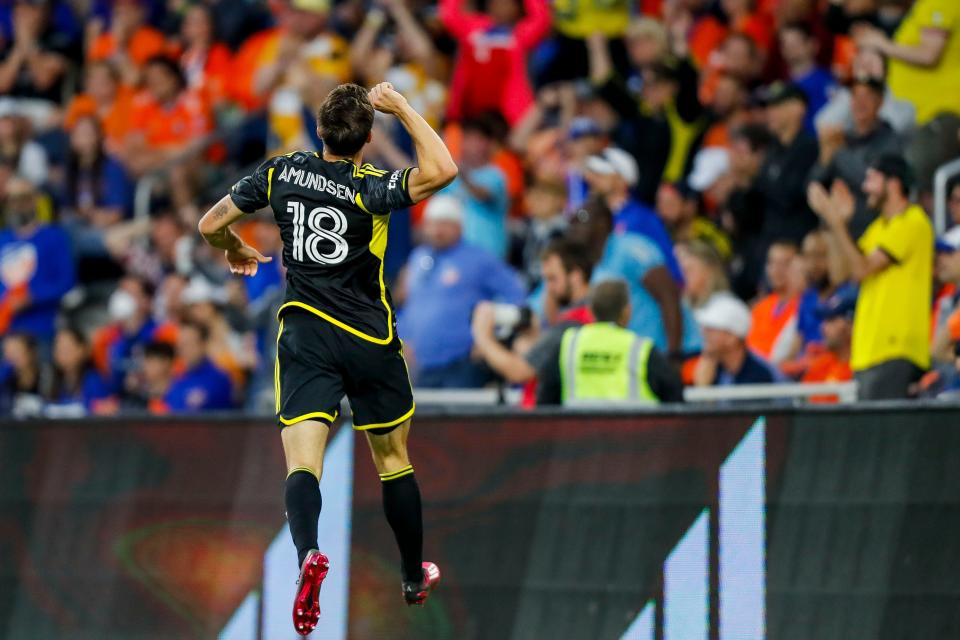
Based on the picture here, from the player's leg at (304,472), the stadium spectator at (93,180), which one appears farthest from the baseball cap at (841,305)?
the stadium spectator at (93,180)

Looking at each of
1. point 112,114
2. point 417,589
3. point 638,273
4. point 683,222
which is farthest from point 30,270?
point 417,589

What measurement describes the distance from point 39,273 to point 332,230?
8978 mm

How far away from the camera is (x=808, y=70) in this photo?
14.7m

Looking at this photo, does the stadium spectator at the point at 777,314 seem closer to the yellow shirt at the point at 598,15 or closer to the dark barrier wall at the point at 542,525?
the dark barrier wall at the point at 542,525

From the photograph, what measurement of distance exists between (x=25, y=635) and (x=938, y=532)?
18.1 ft

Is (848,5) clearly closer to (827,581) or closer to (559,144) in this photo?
(559,144)

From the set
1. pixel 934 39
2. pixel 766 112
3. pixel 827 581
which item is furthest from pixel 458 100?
pixel 827 581

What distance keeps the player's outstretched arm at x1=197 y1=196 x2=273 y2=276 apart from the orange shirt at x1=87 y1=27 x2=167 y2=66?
10.7m

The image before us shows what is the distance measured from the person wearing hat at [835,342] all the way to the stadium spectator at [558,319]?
1.68 meters

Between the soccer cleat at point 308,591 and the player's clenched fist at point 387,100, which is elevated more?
the player's clenched fist at point 387,100

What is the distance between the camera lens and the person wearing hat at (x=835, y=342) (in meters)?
12.1

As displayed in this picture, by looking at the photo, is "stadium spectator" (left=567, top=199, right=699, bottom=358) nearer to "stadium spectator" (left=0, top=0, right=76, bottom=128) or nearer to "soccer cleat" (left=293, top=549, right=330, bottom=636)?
"soccer cleat" (left=293, top=549, right=330, bottom=636)

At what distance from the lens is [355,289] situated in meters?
8.40

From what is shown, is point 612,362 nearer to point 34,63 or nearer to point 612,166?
point 612,166
